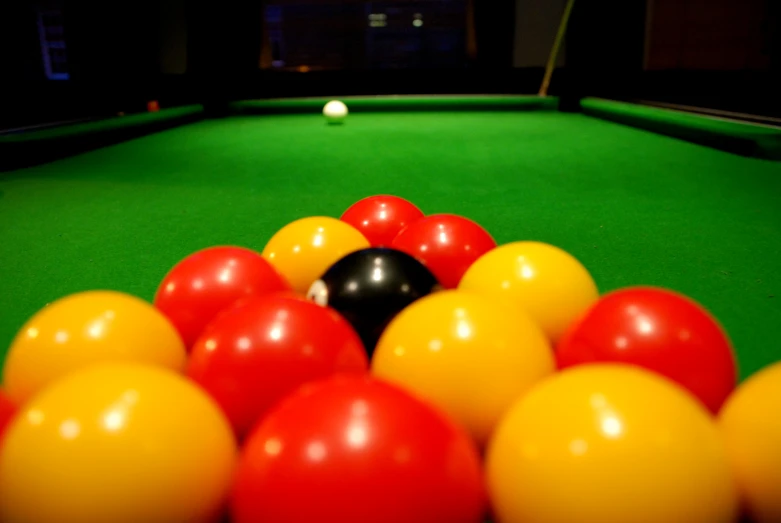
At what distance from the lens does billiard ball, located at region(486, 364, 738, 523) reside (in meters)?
0.88

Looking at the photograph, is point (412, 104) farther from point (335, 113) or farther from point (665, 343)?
point (665, 343)

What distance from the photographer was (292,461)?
0.88 m

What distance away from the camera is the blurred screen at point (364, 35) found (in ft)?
49.3

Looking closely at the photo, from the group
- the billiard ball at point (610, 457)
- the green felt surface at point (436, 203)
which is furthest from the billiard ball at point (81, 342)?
the billiard ball at point (610, 457)

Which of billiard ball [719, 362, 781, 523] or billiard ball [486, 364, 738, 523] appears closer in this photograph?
billiard ball [486, 364, 738, 523]

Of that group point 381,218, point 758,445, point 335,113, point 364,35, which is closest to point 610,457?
point 758,445

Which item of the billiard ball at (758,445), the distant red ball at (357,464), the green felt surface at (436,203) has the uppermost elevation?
the distant red ball at (357,464)

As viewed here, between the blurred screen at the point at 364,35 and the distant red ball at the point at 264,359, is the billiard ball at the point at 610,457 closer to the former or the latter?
the distant red ball at the point at 264,359

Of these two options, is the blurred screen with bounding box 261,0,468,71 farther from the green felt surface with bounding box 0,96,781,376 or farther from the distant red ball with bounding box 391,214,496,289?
the distant red ball with bounding box 391,214,496,289

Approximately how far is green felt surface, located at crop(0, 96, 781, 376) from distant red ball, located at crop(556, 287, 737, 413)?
0.30m

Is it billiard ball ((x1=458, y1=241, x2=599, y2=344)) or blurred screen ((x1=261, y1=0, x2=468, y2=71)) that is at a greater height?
blurred screen ((x1=261, y1=0, x2=468, y2=71))

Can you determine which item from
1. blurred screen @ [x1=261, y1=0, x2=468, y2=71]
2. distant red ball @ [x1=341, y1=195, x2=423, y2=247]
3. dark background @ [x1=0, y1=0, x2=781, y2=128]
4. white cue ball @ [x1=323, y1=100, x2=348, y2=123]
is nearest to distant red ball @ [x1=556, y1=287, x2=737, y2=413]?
distant red ball @ [x1=341, y1=195, x2=423, y2=247]

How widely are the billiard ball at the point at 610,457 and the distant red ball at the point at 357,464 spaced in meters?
0.07

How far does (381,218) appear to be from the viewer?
234 cm
